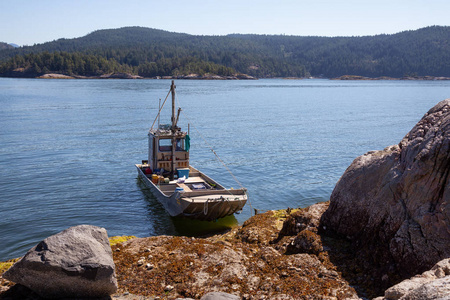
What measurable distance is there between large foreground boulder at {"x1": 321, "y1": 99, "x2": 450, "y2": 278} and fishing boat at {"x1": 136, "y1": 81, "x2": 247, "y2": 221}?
7.12 meters

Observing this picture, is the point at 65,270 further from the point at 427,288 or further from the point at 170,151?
the point at 170,151

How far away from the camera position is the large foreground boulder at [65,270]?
929 cm

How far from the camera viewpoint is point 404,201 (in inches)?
424

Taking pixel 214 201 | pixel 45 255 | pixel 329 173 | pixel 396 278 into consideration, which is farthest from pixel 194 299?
pixel 329 173

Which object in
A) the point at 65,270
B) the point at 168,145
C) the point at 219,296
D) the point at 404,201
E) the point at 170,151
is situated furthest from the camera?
the point at 168,145

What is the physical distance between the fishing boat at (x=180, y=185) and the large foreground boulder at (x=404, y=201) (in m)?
7.12

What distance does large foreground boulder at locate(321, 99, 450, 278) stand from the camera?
973cm

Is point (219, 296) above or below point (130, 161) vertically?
above

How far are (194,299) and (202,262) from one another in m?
1.83

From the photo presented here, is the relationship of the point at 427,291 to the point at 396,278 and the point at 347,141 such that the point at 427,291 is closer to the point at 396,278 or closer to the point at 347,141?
the point at 396,278

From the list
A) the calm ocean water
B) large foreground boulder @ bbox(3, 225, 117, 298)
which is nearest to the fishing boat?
the calm ocean water

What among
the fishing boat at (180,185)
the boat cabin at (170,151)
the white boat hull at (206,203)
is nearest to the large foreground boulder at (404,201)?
the white boat hull at (206,203)

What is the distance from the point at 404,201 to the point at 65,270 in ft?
27.9

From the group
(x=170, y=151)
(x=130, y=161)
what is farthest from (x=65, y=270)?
(x=130, y=161)
